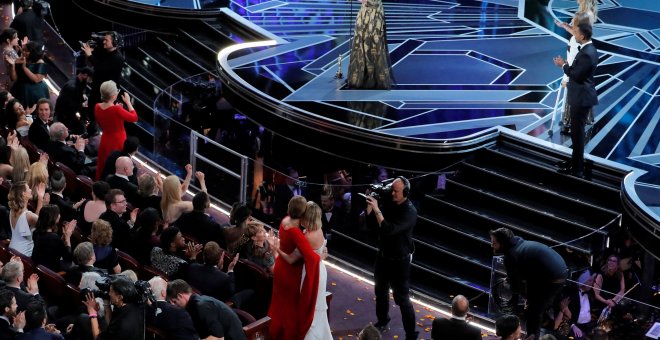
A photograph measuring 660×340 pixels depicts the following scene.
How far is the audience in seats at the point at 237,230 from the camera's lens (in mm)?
8711

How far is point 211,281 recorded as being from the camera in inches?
314

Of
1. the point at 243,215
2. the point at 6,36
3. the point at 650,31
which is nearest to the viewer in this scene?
the point at 243,215

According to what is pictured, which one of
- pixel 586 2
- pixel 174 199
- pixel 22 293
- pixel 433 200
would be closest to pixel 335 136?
pixel 433 200

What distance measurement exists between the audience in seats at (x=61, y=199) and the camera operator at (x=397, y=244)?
2.31 metres

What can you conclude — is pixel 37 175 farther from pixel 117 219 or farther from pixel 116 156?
pixel 116 156

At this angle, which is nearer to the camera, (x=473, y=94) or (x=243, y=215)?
(x=243, y=215)

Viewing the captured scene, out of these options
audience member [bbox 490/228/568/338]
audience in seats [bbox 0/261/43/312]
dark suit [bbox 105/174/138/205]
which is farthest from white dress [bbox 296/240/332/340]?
dark suit [bbox 105/174/138/205]

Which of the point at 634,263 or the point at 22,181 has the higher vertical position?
the point at 22,181

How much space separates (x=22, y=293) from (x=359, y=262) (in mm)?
3401

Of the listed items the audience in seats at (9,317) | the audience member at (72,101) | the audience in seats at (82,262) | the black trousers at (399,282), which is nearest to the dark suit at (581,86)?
the black trousers at (399,282)

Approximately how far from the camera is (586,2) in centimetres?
1279

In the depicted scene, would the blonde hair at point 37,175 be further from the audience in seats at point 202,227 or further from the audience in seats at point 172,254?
the audience in seats at point 172,254

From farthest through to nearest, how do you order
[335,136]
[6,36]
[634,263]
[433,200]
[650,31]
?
[650,31], [6,36], [335,136], [433,200], [634,263]

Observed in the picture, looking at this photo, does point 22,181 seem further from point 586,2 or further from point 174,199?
point 586,2
